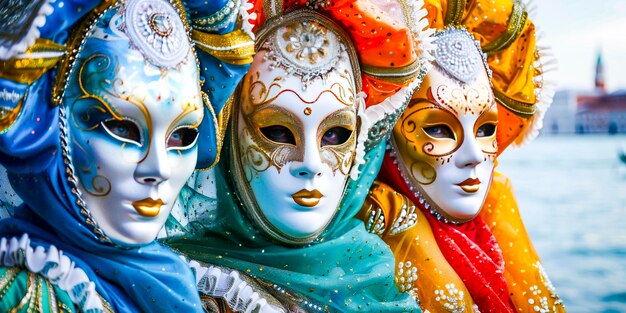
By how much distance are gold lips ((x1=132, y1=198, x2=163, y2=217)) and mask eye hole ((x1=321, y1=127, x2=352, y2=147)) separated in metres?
0.63

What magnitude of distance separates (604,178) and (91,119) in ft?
31.1

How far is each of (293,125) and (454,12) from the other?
0.83 metres

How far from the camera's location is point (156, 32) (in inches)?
75.0

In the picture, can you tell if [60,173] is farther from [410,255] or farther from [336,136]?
[410,255]

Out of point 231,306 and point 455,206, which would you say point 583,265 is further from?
point 231,306

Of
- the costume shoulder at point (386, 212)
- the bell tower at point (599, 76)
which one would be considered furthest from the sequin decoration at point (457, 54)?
the bell tower at point (599, 76)

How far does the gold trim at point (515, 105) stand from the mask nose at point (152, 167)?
1.53 metres

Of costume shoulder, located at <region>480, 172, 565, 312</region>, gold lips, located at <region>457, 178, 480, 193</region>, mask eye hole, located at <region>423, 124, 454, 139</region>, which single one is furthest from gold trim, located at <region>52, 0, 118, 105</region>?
costume shoulder, located at <region>480, 172, 565, 312</region>

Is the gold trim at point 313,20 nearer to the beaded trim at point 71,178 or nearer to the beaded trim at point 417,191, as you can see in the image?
the beaded trim at point 417,191

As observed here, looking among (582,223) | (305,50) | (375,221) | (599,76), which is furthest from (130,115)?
(599,76)

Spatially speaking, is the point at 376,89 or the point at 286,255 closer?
the point at 286,255

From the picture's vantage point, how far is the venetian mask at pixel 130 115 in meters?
1.83

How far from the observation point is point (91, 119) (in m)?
1.83

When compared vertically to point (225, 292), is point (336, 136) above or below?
above
